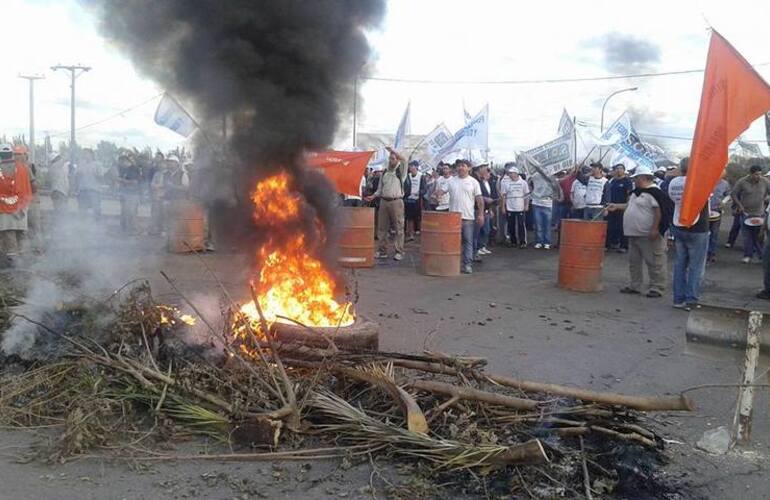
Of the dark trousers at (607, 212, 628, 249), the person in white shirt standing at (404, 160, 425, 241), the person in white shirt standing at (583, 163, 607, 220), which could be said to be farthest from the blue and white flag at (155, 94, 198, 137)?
the dark trousers at (607, 212, 628, 249)

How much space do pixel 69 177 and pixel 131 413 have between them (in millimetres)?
11408

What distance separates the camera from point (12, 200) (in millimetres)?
9602

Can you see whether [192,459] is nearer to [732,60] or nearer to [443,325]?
[443,325]

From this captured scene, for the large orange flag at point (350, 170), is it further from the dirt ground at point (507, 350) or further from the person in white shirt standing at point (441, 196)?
the dirt ground at point (507, 350)

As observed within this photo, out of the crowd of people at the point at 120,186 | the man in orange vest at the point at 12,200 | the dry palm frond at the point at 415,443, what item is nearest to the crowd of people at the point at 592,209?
the crowd of people at the point at 120,186

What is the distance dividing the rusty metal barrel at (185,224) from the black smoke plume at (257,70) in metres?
5.82

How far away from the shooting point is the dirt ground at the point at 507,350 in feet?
11.6

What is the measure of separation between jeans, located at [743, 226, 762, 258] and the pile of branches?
9.69m

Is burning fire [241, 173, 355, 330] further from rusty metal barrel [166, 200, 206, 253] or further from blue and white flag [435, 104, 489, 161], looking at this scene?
blue and white flag [435, 104, 489, 161]

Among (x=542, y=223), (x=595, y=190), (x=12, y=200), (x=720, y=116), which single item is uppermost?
(x=720, y=116)

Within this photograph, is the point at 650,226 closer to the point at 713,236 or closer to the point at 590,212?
the point at 590,212

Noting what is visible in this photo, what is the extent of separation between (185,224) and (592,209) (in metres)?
7.60

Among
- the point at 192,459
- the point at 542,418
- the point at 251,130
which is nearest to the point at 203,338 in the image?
the point at 192,459

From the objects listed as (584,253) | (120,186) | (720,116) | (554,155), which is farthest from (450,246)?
(120,186)
